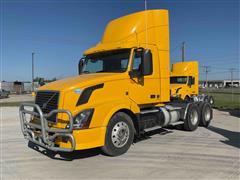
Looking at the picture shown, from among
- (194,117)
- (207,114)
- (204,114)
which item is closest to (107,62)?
(194,117)

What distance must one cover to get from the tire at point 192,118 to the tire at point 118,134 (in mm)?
3604

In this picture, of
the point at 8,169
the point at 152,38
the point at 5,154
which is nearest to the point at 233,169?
the point at 152,38

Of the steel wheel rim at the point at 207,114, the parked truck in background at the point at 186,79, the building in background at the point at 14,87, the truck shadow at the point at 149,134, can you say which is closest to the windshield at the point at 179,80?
the parked truck in background at the point at 186,79

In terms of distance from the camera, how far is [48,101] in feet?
19.0

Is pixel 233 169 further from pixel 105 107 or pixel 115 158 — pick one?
pixel 105 107

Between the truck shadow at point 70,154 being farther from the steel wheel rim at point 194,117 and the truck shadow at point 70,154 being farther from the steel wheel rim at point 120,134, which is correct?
the steel wheel rim at point 194,117

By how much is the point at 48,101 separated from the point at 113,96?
156cm

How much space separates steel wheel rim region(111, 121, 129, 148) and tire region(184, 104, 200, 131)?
377 centimetres

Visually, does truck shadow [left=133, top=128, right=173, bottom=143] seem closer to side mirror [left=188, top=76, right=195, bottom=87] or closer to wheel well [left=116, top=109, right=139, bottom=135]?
wheel well [left=116, top=109, right=139, bottom=135]

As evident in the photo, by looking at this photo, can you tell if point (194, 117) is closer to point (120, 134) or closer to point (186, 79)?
point (120, 134)

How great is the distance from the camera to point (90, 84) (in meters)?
5.71

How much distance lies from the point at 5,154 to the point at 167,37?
19.0 feet

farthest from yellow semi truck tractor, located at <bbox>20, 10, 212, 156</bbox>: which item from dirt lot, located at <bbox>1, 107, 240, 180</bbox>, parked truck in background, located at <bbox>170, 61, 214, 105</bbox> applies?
parked truck in background, located at <bbox>170, 61, 214, 105</bbox>

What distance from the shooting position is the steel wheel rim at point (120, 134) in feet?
19.6
